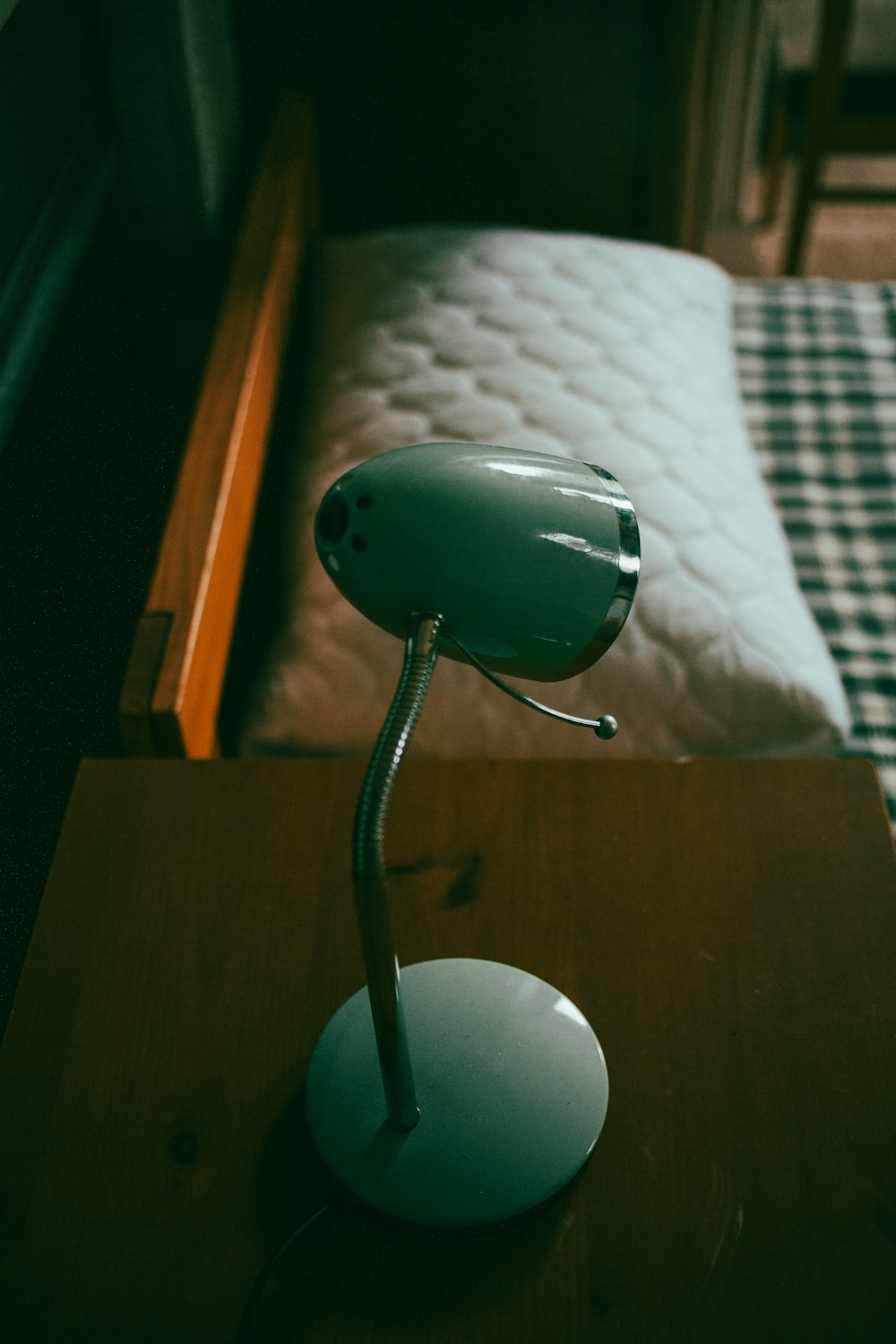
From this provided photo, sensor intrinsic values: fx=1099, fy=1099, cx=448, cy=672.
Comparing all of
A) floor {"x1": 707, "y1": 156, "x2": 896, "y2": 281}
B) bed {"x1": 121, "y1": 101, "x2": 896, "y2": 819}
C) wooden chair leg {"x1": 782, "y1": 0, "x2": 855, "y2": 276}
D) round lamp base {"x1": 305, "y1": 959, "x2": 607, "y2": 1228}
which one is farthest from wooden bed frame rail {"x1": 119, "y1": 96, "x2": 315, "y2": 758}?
floor {"x1": 707, "y1": 156, "x2": 896, "y2": 281}

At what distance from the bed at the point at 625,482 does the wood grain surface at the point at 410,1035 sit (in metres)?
0.13

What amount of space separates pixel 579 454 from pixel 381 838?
0.55m

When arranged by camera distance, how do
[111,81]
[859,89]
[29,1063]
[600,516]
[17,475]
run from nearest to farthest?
[600,516]
[29,1063]
[17,475]
[111,81]
[859,89]

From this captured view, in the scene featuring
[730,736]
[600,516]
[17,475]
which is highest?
[600,516]

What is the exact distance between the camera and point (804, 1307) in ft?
1.37

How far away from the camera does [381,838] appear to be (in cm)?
37

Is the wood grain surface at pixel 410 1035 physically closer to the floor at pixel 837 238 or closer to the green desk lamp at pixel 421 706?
the green desk lamp at pixel 421 706

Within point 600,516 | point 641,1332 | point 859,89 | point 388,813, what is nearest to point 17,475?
point 388,813

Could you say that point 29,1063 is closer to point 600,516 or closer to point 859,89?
point 600,516

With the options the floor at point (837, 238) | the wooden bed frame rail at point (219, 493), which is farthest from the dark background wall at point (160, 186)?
the floor at point (837, 238)

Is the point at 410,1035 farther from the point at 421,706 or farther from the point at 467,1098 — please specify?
the point at 421,706

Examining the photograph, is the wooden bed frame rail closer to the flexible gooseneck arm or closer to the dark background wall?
the dark background wall

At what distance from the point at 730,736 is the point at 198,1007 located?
41 centimetres

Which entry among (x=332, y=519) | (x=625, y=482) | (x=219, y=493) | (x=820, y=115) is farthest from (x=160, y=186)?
(x=820, y=115)
